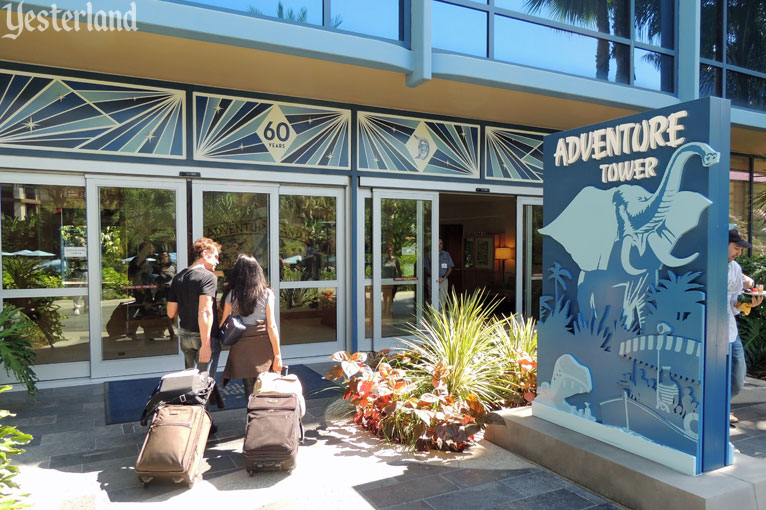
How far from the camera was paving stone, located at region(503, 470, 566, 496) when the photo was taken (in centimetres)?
355

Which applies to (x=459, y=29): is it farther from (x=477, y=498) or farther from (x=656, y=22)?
(x=477, y=498)

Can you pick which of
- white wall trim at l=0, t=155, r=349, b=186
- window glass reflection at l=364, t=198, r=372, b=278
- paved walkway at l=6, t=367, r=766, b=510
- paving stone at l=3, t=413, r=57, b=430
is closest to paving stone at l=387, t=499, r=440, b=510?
paved walkway at l=6, t=367, r=766, b=510

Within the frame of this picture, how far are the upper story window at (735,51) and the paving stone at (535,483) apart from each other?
305 inches

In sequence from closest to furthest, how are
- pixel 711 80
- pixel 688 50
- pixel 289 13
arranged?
pixel 289 13
pixel 688 50
pixel 711 80

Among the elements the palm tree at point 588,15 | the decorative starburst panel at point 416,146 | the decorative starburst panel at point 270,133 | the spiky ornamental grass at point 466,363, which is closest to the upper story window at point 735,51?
the palm tree at point 588,15

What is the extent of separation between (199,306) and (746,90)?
977cm

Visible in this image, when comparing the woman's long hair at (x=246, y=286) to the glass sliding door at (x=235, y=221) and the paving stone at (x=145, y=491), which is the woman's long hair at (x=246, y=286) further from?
the glass sliding door at (x=235, y=221)

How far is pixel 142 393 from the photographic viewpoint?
5719 mm

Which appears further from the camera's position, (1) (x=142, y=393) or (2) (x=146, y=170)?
(2) (x=146, y=170)

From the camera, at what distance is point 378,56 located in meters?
5.94

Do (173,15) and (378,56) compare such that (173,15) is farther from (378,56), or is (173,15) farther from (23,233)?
(23,233)

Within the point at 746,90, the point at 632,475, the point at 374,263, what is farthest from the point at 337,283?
the point at 746,90

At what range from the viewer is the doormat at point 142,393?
507 cm

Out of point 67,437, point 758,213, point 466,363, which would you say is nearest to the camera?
point 67,437
